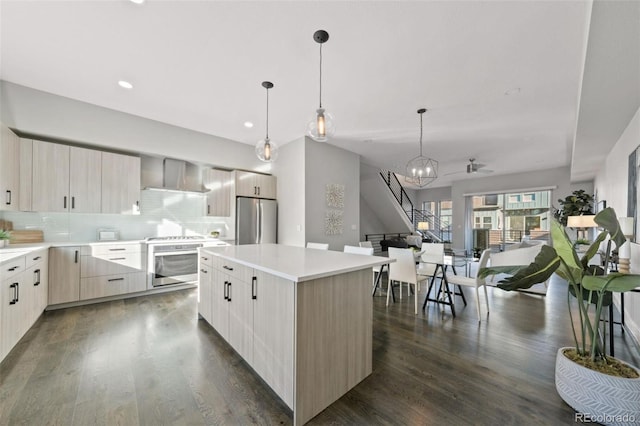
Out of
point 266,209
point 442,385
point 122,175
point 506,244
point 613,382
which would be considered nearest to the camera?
point 613,382

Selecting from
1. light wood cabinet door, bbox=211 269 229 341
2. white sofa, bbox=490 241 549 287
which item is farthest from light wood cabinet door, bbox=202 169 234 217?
white sofa, bbox=490 241 549 287

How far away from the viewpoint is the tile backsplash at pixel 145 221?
3.61 metres

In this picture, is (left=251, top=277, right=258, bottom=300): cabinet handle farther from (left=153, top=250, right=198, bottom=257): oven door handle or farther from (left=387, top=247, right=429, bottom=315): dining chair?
(left=153, top=250, right=198, bottom=257): oven door handle

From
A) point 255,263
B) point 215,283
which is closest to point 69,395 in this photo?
point 215,283

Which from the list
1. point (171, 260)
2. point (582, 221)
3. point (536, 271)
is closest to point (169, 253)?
point (171, 260)

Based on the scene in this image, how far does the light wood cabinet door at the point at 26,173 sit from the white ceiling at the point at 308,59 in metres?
0.77

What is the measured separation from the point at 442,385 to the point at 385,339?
2.49ft

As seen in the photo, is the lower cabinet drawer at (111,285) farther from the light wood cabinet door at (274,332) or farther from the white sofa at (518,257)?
the white sofa at (518,257)

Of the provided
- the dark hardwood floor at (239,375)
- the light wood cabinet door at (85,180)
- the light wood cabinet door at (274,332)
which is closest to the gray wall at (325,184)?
the dark hardwood floor at (239,375)

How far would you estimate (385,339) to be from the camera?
2.58 metres

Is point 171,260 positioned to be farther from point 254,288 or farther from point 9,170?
point 254,288

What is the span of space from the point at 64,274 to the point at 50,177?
1343 millimetres

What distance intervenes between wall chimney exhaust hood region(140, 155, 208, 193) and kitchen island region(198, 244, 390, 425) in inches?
122

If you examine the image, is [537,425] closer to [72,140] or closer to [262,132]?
[262,132]
